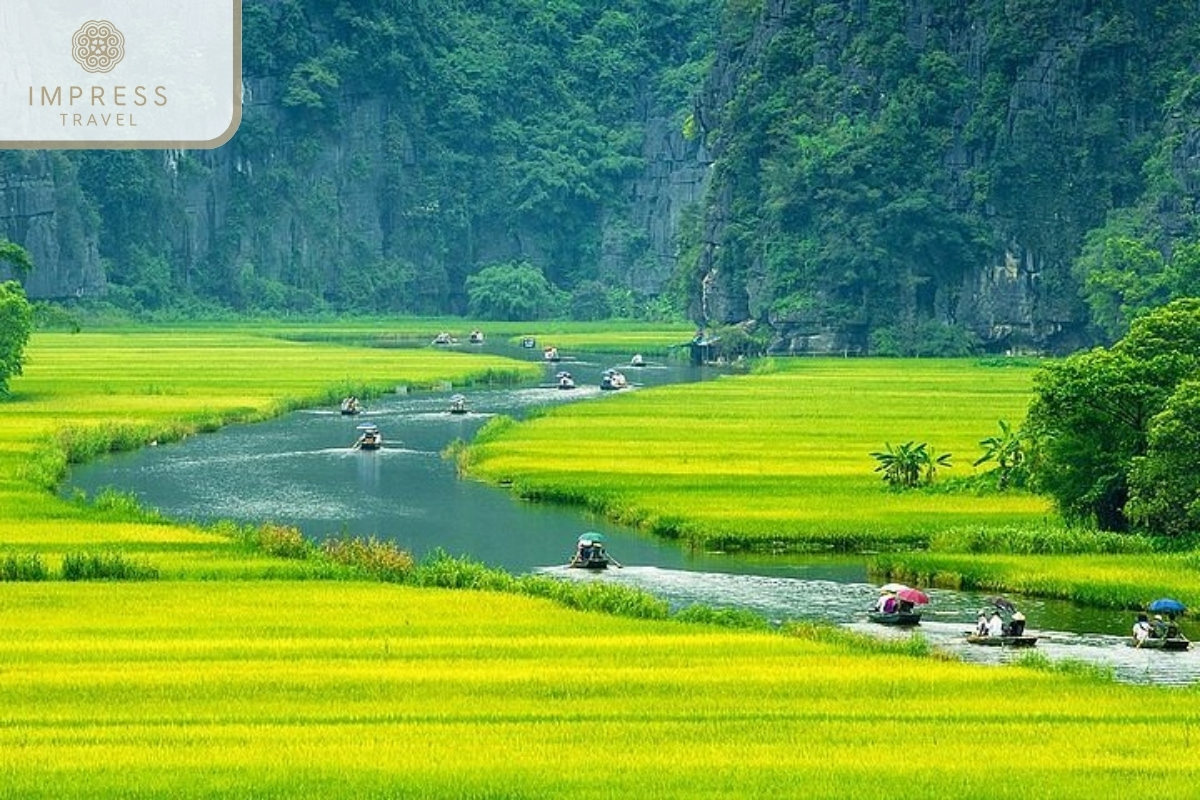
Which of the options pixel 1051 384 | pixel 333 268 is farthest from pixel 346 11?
pixel 1051 384

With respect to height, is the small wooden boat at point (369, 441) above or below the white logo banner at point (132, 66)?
below

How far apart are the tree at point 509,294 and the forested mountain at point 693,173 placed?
4.30 meters

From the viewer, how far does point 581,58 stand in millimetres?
163000

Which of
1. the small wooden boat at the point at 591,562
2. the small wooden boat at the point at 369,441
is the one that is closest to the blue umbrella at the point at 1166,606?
the small wooden boat at the point at 591,562

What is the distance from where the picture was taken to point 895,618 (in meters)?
28.7

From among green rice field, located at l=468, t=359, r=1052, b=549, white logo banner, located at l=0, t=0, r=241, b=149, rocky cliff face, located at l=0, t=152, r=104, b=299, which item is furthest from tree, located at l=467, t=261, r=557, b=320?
green rice field, located at l=468, t=359, r=1052, b=549

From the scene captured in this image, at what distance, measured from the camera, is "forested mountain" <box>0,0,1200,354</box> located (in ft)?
309

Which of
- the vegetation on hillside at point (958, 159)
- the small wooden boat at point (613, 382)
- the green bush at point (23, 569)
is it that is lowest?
the small wooden boat at point (613, 382)

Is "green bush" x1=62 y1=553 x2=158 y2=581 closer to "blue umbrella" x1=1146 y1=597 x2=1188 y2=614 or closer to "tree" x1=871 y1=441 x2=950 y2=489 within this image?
"blue umbrella" x1=1146 y1=597 x2=1188 y2=614

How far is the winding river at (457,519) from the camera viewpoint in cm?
2916

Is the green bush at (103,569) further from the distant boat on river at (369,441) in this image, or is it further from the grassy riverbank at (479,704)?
the distant boat on river at (369,441)

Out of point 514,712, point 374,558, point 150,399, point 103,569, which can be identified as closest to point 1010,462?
point 374,558

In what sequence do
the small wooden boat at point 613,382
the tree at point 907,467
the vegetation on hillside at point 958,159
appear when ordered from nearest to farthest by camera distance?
the tree at point 907,467 → the small wooden boat at point 613,382 → the vegetation on hillside at point 958,159

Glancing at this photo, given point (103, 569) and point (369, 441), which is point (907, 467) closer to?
point (369, 441)
